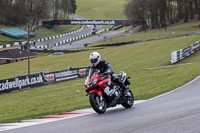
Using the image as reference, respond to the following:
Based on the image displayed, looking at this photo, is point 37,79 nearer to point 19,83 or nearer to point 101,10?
point 19,83

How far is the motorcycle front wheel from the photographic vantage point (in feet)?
35.2

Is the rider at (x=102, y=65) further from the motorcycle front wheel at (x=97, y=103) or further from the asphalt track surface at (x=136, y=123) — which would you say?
the asphalt track surface at (x=136, y=123)

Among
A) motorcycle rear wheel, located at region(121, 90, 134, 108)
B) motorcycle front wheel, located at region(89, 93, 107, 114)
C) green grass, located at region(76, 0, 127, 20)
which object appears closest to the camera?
motorcycle front wheel, located at region(89, 93, 107, 114)

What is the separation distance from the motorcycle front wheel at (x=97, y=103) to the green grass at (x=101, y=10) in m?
154

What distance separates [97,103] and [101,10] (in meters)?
174

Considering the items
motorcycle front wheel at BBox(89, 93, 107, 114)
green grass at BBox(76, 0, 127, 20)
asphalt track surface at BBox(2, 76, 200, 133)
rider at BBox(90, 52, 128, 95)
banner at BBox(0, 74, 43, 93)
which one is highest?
green grass at BBox(76, 0, 127, 20)

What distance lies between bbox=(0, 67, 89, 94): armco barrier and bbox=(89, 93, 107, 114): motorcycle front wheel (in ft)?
63.6

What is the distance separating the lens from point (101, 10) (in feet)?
598

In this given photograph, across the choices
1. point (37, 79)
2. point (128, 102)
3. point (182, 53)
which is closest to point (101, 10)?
point (182, 53)

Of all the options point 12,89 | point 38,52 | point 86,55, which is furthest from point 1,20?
point 12,89

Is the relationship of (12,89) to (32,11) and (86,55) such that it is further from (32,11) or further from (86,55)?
(32,11)

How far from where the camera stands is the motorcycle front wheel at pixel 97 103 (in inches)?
423

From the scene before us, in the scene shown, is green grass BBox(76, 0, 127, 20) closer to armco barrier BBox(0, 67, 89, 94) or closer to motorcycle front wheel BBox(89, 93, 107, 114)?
armco barrier BBox(0, 67, 89, 94)

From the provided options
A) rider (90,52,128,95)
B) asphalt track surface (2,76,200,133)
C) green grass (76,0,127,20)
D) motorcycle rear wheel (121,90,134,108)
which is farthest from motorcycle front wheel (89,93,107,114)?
green grass (76,0,127,20)
